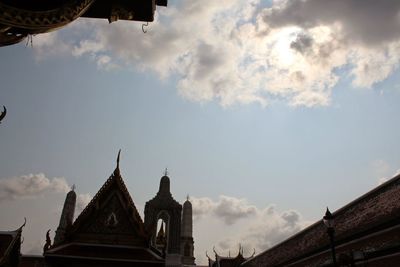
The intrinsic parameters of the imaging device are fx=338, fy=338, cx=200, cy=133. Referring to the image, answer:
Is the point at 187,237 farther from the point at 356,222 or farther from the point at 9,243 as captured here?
the point at 356,222

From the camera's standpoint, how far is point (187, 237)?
1641 inches

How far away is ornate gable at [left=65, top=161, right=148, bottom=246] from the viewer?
51.1 feet

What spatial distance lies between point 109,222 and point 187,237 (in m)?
27.2

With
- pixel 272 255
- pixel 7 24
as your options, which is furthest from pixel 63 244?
pixel 272 255

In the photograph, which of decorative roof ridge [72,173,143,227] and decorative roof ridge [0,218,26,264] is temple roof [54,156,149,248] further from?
decorative roof ridge [0,218,26,264]

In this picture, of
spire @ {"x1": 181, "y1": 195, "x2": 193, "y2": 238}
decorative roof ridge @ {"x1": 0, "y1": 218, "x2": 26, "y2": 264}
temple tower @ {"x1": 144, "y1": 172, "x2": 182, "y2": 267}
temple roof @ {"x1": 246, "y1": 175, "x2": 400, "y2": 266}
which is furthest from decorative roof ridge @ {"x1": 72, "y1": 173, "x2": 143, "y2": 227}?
spire @ {"x1": 181, "y1": 195, "x2": 193, "y2": 238}

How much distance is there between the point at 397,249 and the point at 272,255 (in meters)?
13.7

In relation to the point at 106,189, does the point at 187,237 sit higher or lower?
higher

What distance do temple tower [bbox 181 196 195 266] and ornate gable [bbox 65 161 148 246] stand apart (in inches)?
918

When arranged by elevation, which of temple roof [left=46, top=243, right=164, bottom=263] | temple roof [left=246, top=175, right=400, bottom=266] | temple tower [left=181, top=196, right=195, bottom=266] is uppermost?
temple tower [left=181, top=196, right=195, bottom=266]

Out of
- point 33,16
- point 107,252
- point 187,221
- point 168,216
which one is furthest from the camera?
point 187,221

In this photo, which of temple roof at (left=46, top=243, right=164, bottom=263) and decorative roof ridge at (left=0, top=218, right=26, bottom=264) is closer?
temple roof at (left=46, top=243, right=164, bottom=263)

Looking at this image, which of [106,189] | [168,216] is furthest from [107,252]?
[168,216]

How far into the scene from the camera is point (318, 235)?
61.3ft
